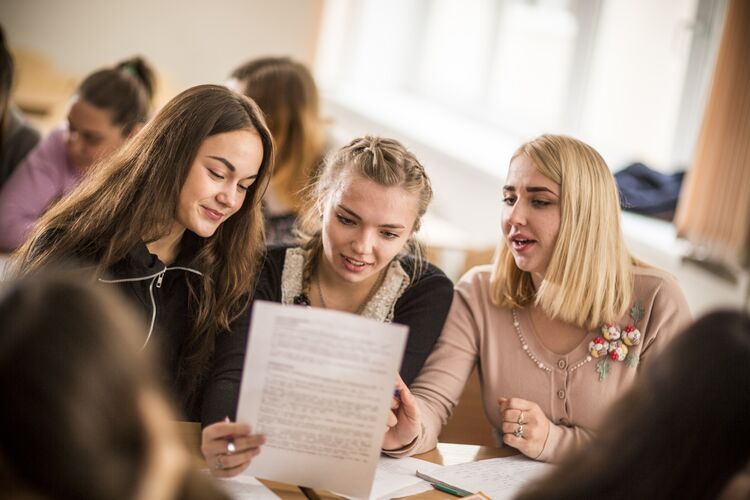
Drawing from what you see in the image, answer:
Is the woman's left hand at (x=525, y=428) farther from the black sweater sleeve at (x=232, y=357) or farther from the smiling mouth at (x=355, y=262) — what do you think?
the black sweater sleeve at (x=232, y=357)

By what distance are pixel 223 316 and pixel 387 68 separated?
15.3 feet

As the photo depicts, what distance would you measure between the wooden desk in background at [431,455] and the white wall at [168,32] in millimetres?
5171

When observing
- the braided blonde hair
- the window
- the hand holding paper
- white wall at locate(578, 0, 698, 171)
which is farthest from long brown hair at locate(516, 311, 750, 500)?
white wall at locate(578, 0, 698, 171)

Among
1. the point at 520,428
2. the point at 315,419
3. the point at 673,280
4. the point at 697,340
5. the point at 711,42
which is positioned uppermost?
the point at 711,42

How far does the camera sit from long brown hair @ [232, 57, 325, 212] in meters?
3.43

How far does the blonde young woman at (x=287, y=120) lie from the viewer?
3393 mm

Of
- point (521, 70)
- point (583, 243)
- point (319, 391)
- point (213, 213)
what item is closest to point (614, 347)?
point (583, 243)

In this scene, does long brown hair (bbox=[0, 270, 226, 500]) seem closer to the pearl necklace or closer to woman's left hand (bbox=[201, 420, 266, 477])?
woman's left hand (bbox=[201, 420, 266, 477])

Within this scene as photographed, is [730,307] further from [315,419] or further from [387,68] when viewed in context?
[387,68]

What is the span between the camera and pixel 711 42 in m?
3.45

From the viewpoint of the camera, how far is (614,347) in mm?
1952

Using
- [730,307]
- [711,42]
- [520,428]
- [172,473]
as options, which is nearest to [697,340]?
[730,307]

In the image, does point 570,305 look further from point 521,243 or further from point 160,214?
point 160,214

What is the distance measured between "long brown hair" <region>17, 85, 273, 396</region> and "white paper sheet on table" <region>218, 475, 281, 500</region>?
1.49 ft
